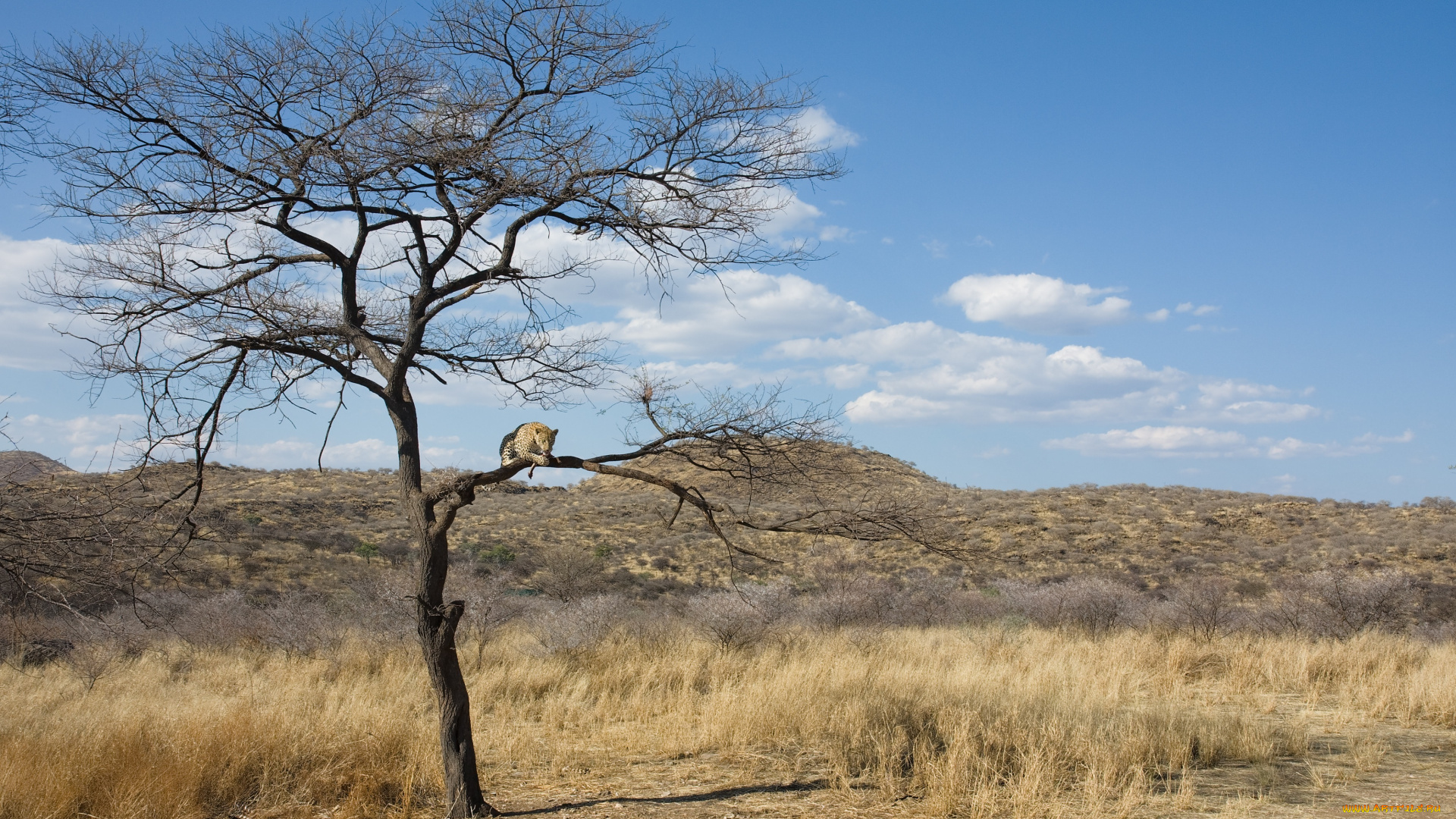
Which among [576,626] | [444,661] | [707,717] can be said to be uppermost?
[444,661]

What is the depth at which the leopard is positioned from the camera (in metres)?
5.64

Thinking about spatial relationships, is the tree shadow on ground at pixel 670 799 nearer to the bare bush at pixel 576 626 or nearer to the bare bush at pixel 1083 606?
the bare bush at pixel 576 626

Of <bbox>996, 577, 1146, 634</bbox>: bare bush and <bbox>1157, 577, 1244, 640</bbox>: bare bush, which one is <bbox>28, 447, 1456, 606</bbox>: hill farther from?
<bbox>1157, 577, 1244, 640</bbox>: bare bush

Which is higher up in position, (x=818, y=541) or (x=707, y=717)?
(x=818, y=541)

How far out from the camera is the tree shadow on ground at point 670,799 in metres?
6.46

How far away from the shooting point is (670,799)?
672 centimetres

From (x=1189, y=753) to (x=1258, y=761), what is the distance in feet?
1.96

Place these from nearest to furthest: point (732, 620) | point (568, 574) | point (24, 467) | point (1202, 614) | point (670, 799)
→ point (24, 467)
point (670, 799)
point (732, 620)
point (1202, 614)
point (568, 574)

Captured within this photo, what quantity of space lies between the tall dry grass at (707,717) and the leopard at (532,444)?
2.71m

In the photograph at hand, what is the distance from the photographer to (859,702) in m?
8.58

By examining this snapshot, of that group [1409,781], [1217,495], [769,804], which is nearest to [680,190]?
[769,804]

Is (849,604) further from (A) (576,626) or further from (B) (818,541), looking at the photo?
(A) (576,626)

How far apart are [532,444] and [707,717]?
14.3 ft

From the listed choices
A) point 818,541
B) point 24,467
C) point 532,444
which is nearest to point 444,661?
point 532,444
